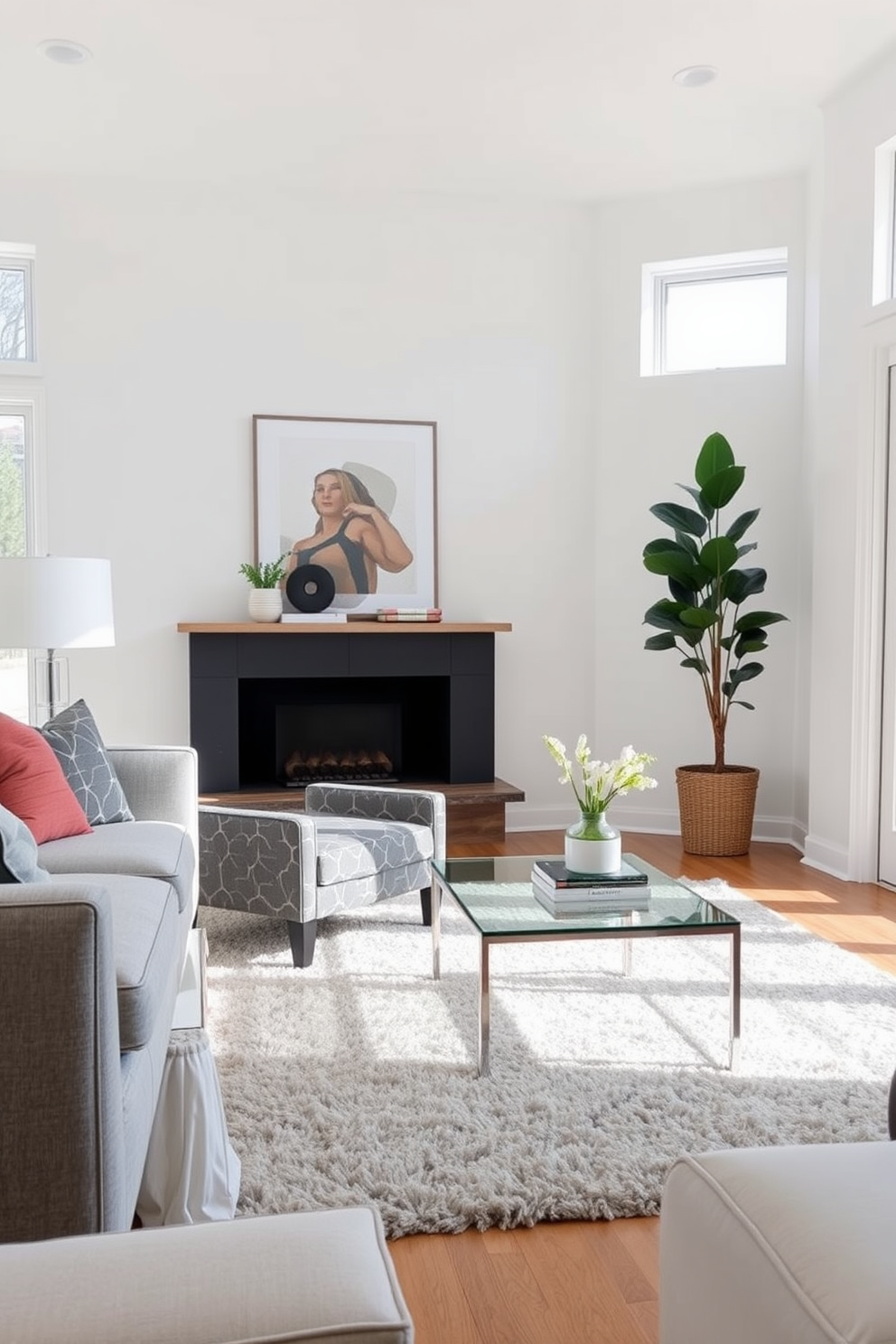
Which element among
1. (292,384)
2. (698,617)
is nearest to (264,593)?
(292,384)

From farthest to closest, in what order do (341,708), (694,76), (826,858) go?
(341,708)
(826,858)
(694,76)

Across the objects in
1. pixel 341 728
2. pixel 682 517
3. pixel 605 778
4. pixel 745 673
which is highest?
pixel 682 517

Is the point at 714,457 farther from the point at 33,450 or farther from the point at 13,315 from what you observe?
the point at 13,315

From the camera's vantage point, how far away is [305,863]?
11.8 ft

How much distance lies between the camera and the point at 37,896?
1691mm

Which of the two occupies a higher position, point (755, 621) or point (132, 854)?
point (755, 621)

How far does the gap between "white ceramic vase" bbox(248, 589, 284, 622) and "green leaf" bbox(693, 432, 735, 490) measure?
216 cm

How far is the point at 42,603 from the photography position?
12.9 ft

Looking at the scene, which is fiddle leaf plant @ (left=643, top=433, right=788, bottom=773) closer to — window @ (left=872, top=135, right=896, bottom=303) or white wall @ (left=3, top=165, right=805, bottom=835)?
white wall @ (left=3, top=165, right=805, bottom=835)

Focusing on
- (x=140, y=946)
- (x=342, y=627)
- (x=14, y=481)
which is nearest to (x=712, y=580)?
(x=342, y=627)

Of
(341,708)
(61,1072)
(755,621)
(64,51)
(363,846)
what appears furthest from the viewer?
(341,708)

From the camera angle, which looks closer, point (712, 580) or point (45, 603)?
point (45, 603)

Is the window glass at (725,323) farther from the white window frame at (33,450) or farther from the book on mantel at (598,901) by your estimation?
the book on mantel at (598,901)

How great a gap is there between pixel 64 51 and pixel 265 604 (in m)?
2.49
